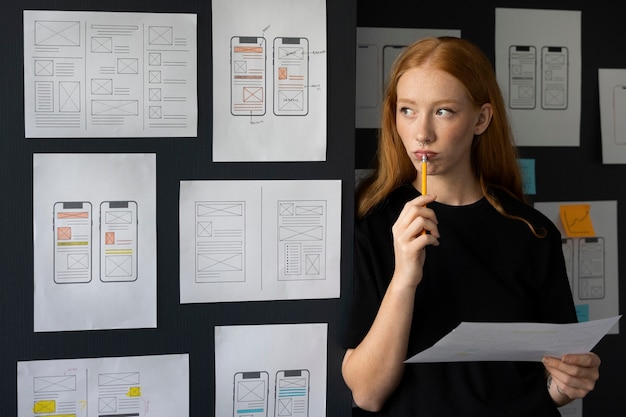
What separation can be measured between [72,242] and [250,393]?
40 centimetres

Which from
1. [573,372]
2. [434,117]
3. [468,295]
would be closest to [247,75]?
[434,117]

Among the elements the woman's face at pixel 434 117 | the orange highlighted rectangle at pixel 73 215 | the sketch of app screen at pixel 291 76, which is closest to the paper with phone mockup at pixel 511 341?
the woman's face at pixel 434 117

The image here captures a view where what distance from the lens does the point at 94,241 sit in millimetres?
1297

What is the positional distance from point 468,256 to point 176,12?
0.66 m

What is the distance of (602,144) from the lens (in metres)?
1.80

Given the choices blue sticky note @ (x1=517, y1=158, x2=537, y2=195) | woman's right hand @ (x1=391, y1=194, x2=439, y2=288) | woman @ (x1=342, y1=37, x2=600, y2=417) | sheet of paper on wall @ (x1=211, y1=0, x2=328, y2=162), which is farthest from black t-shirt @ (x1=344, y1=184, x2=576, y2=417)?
blue sticky note @ (x1=517, y1=158, x2=537, y2=195)

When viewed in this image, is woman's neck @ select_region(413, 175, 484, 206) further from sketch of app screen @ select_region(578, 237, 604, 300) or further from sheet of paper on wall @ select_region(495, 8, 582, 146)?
sketch of app screen @ select_region(578, 237, 604, 300)

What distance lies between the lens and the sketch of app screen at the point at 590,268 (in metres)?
1.81

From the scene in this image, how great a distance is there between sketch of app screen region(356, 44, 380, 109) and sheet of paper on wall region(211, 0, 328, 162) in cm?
33

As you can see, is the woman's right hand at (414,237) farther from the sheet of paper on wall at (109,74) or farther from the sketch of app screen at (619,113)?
the sketch of app screen at (619,113)

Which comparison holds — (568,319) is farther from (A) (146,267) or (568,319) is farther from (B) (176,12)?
(B) (176,12)

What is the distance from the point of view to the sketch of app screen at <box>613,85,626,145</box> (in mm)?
1809

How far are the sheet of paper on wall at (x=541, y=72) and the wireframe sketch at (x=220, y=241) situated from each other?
2.46ft

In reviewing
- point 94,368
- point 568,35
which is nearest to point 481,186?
point 568,35
